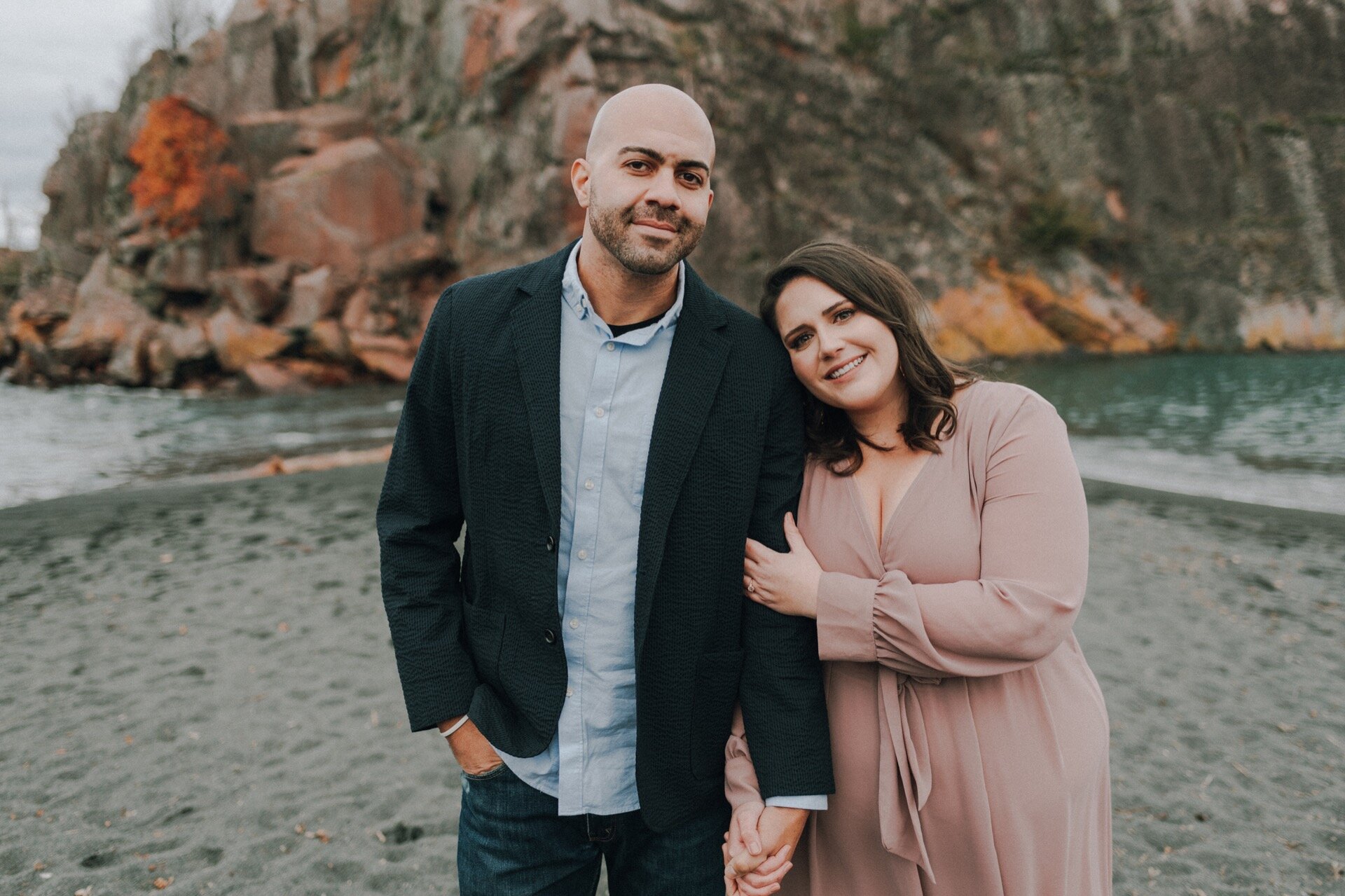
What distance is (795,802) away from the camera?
202 cm

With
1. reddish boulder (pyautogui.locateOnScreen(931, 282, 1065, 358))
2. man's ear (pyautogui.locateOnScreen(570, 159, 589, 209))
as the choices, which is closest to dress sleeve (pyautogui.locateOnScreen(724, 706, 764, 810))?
man's ear (pyautogui.locateOnScreen(570, 159, 589, 209))

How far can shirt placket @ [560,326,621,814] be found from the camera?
205cm

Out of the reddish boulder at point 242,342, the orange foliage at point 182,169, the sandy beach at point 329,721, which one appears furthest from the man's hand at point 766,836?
the orange foliage at point 182,169

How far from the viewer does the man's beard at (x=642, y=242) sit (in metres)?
1.99

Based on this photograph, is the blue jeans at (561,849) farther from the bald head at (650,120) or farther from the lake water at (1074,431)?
the lake water at (1074,431)

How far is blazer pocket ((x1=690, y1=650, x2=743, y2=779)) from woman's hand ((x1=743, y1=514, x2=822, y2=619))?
0.17 meters

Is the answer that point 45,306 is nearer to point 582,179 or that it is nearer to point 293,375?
point 293,375

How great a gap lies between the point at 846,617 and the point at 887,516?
0.32 meters

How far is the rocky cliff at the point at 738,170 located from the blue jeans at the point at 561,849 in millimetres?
29539

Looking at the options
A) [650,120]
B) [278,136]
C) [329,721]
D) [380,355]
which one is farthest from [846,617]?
[278,136]

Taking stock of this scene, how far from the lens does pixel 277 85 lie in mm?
41594

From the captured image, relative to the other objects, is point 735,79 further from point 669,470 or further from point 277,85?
point 669,470

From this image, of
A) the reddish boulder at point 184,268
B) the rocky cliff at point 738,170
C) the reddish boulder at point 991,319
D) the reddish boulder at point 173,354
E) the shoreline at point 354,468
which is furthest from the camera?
the reddish boulder at point 991,319

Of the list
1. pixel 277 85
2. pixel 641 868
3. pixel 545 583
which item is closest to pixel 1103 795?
pixel 641 868
